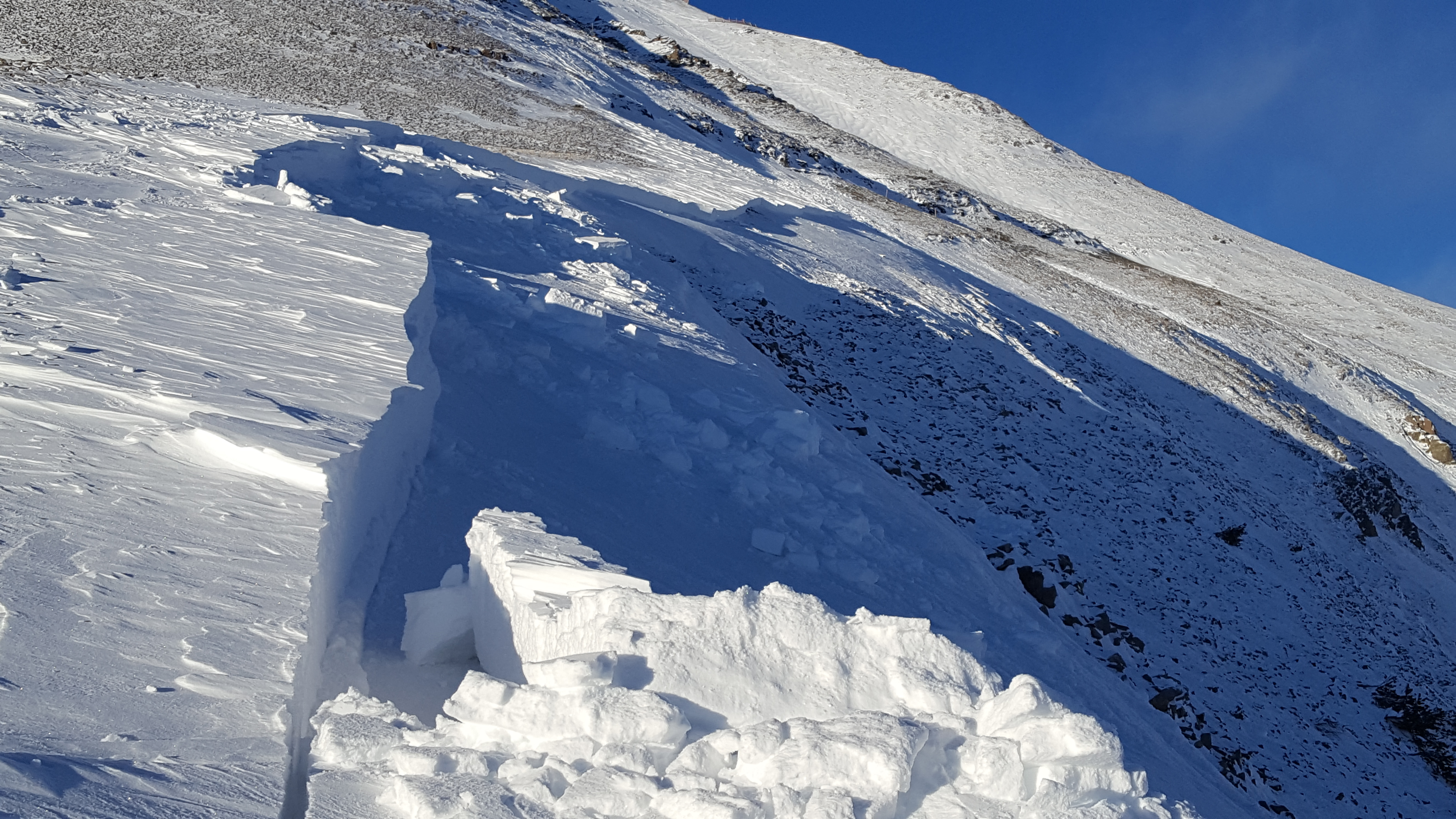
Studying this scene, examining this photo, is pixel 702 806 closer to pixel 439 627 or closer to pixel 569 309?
pixel 439 627

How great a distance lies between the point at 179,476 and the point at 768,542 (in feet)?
15.0

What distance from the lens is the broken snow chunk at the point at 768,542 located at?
7641 millimetres

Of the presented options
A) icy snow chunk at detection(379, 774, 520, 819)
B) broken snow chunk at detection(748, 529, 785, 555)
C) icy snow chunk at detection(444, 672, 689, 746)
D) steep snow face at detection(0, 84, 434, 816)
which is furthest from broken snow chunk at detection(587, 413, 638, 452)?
icy snow chunk at detection(379, 774, 520, 819)

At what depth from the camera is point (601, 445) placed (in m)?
7.86

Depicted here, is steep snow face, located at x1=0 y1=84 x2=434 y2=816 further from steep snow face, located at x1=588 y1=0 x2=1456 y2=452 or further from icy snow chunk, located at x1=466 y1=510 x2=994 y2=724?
steep snow face, located at x1=588 y1=0 x2=1456 y2=452

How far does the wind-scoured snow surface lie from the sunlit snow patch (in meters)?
0.02

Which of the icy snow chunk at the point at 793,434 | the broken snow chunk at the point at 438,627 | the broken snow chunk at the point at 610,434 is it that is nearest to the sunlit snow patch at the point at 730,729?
the broken snow chunk at the point at 438,627

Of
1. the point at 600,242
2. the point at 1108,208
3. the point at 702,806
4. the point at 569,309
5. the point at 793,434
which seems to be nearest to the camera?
the point at 702,806

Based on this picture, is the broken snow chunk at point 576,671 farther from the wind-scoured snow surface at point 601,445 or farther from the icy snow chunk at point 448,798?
the icy snow chunk at point 448,798

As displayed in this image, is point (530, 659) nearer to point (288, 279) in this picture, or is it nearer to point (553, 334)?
point (288, 279)

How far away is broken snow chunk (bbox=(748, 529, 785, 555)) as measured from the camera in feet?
25.1

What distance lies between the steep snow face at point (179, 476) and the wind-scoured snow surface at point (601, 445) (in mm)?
19

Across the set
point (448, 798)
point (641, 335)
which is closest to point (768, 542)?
point (641, 335)

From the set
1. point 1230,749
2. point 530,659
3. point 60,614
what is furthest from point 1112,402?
point 60,614
